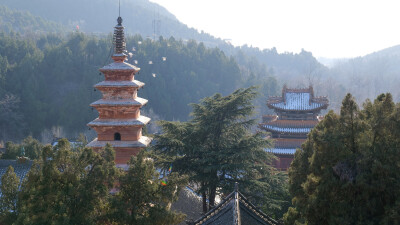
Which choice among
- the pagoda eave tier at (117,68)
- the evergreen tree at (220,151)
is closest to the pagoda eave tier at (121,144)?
the evergreen tree at (220,151)

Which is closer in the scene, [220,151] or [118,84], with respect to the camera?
[118,84]

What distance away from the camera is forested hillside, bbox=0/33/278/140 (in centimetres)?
5959

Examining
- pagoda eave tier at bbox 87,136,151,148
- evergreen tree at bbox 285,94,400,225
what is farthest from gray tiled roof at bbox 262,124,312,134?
evergreen tree at bbox 285,94,400,225

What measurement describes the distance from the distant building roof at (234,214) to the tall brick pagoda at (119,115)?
18.3 ft

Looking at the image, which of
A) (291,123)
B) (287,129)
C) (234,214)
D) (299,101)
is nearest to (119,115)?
(234,214)

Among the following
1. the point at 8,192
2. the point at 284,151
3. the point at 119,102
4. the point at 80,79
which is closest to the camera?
the point at 8,192

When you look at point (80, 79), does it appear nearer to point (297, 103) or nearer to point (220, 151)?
point (297, 103)

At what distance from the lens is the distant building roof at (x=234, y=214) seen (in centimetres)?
1238

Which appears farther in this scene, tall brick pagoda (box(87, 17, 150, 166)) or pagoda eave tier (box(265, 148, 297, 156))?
pagoda eave tier (box(265, 148, 297, 156))

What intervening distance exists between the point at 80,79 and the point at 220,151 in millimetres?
52992

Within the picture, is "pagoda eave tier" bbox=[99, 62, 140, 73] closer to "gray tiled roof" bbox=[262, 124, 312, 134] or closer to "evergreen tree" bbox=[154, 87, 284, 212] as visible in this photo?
"evergreen tree" bbox=[154, 87, 284, 212]

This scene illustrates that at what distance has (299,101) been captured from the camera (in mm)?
30750

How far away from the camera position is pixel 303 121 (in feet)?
98.4

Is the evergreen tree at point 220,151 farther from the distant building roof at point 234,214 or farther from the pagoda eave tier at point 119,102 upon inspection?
the distant building roof at point 234,214
